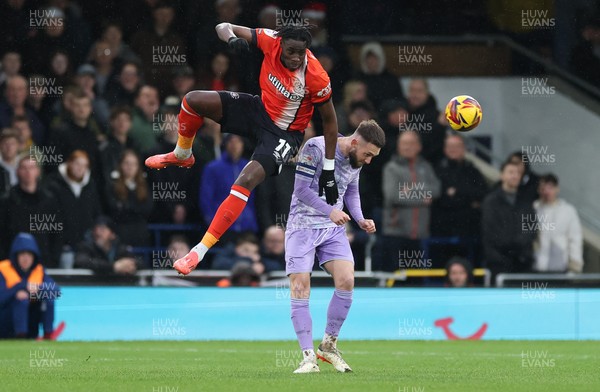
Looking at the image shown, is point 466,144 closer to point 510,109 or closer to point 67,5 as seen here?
point 510,109

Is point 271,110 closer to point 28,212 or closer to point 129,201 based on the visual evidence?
point 129,201

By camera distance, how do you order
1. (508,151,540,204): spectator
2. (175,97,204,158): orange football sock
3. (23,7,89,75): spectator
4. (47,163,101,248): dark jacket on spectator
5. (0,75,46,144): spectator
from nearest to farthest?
1. (175,97,204,158): orange football sock
2. (47,163,101,248): dark jacket on spectator
3. (0,75,46,144): spectator
4. (508,151,540,204): spectator
5. (23,7,89,75): spectator

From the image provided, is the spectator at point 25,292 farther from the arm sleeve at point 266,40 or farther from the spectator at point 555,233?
the spectator at point 555,233

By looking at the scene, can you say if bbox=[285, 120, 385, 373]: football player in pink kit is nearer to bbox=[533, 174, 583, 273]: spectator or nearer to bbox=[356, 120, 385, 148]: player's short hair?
bbox=[356, 120, 385, 148]: player's short hair

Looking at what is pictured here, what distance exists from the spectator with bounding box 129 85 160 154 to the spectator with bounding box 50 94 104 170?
643 mm

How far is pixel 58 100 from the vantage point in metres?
19.3

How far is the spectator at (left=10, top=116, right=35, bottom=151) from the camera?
1859 centimetres

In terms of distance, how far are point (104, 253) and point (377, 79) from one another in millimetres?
5259

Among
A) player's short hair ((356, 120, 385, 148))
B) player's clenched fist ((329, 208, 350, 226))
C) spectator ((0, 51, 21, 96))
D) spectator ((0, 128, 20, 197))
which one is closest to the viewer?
player's clenched fist ((329, 208, 350, 226))

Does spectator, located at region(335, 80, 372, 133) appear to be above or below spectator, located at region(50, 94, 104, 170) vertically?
above

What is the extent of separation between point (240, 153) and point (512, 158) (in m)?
3.97

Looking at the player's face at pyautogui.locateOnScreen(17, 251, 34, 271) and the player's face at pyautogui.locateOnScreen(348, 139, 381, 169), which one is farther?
the player's face at pyautogui.locateOnScreen(17, 251, 34, 271)

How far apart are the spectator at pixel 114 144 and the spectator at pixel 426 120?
4225 mm

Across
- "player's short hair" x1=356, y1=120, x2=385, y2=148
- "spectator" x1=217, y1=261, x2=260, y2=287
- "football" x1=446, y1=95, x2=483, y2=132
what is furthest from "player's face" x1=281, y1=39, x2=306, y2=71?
"spectator" x1=217, y1=261, x2=260, y2=287
